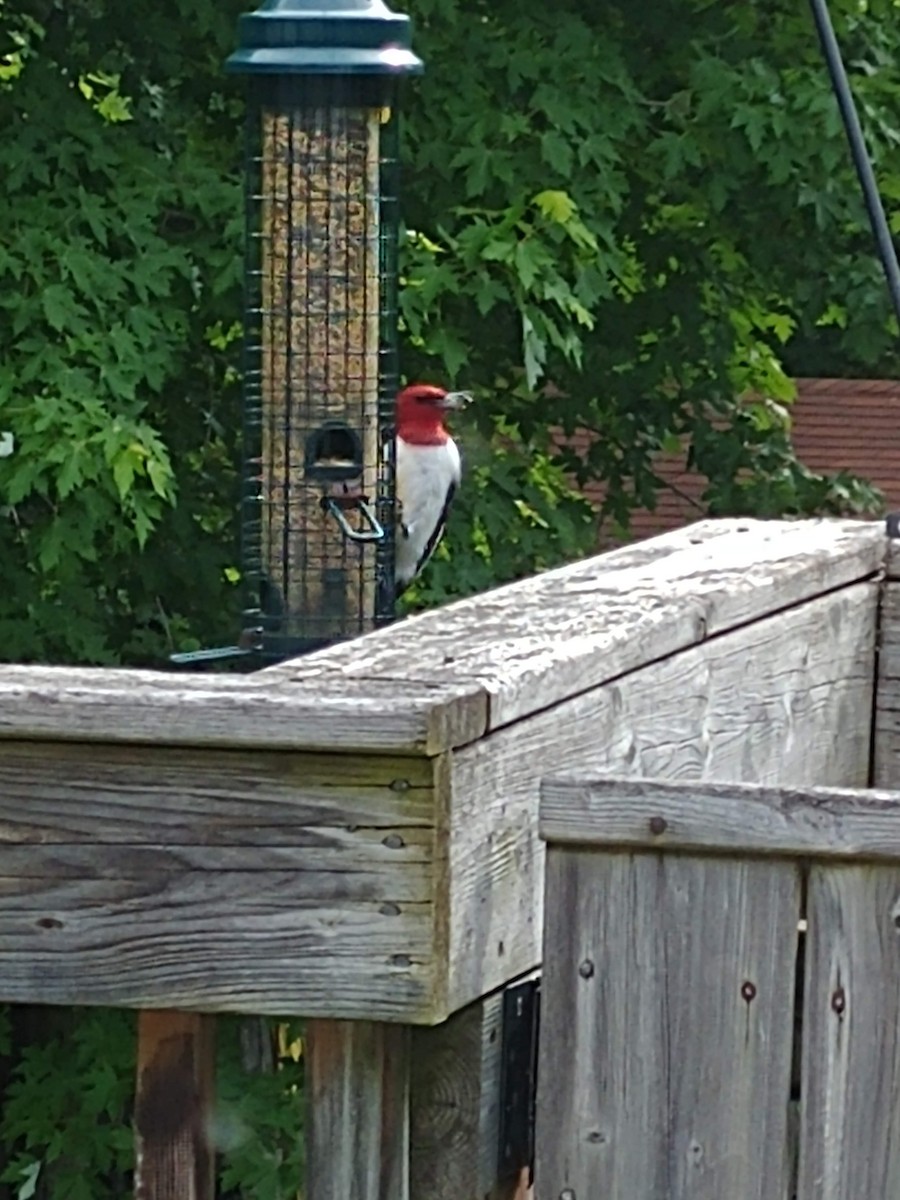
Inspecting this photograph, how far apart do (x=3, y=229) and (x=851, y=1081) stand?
4998 mm

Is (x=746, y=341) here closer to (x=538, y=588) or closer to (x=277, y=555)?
(x=277, y=555)

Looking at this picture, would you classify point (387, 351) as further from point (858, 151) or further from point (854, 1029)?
point (854, 1029)

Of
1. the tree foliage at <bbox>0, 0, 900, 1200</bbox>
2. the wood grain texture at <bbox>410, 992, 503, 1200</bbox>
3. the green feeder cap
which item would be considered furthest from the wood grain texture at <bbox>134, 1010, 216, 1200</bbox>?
the tree foliage at <bbox>0, 0, 900, 1200</bbox>

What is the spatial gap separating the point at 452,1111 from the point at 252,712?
339 millimetres

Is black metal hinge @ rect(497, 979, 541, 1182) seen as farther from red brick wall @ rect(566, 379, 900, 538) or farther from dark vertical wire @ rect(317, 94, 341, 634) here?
red brick wall @ rect(566, 379, 900, 538)

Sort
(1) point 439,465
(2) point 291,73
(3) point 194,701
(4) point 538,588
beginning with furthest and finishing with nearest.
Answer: (1) point 439,465 < (2) point 291,73 < (4) point 538,588 < (3) point 194,701

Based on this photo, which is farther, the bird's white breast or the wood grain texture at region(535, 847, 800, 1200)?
the bird's white breast

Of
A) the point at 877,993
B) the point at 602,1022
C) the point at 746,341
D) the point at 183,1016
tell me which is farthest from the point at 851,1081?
the point at 746,341

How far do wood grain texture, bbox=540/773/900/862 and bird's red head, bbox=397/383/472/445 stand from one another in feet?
14.3

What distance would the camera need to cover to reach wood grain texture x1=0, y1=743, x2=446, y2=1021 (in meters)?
1.59

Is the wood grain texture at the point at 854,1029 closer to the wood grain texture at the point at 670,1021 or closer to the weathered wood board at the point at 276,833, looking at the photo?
the wood grain texture at the point at 670,1021

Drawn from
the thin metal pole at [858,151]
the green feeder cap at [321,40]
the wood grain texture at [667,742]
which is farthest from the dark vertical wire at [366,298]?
the wood grain texture at [667,742]

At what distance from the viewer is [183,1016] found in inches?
64.9

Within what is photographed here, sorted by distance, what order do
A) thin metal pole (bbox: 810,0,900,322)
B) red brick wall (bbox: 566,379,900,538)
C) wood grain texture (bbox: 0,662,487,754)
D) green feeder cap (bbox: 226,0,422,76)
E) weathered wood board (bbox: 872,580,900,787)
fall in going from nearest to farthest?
wood grain texture (bbox: 0,662,487,754)
thin metal pole (bbox: 810,0,900,322)
weathered wood board (bbox: 872,580,900,787)
green feeder cap (bbox: 226,0,422,76)
red brick wall (bbox: 566,379,900,538)
